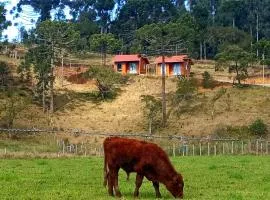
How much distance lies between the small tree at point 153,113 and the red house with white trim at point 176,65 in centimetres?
2159

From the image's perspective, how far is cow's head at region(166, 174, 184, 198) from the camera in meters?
15.1

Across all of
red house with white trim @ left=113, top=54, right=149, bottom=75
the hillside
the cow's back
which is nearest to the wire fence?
the hillside

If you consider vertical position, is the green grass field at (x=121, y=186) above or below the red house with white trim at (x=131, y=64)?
below

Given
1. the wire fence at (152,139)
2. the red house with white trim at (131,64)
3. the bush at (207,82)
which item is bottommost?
the wire fence at (152,139)

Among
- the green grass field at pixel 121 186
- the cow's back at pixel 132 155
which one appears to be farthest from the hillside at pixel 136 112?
the cow's back at pixel 132 155

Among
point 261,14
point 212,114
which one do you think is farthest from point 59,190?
point 261,14

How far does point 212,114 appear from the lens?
2445 inches

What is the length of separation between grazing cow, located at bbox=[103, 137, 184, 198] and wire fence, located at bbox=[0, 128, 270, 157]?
23.2 metres

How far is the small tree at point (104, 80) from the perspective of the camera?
237ft

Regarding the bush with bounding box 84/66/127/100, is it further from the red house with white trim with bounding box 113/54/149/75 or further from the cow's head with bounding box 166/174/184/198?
the cow's head with bounding box 166/174/184/198

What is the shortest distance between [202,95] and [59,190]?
55.2 metres

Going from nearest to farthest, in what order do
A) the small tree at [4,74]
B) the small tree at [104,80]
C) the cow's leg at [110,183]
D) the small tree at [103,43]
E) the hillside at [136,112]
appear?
the cow's leg at [110,183], the hillside at [136,112], the small tree at [4,74], the small tree at [104,80], the small tree at [103,43]

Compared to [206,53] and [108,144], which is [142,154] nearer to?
[108,144]

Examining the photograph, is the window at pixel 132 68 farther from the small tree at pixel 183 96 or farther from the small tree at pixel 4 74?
the small tree at pixel 4 74
